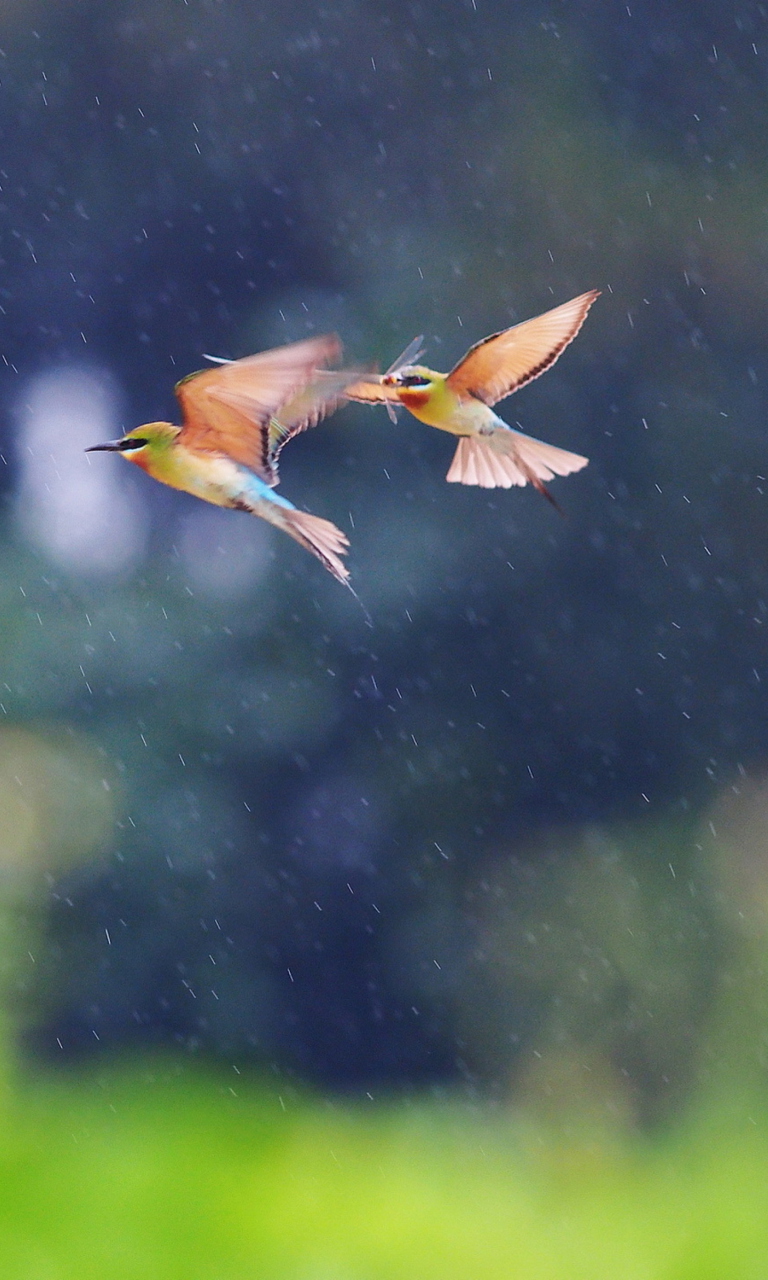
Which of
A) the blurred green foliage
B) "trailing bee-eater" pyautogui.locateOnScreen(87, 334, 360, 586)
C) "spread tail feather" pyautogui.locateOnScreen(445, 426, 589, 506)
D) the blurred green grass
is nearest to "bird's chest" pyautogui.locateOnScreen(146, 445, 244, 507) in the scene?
"trailing bee-eater" pyautogui.locateOnScreen(87, 334, 360, 586)

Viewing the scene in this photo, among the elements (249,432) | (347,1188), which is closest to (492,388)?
(249,432)

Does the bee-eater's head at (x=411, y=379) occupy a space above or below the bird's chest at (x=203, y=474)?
above

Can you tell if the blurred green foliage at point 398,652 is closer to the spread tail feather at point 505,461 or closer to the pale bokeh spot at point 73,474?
the pale bokeh spot at point 73,474

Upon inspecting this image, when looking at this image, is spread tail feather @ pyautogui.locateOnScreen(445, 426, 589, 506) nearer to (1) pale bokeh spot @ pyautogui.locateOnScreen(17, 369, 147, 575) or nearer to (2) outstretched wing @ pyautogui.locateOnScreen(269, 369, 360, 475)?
(2) outstretched wing @ pyautogui.locateOnScreen(269, 369, 360, 475)

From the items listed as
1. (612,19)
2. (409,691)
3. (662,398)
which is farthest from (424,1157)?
(612,19)

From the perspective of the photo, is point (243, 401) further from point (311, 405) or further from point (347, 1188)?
point (347, 1188)

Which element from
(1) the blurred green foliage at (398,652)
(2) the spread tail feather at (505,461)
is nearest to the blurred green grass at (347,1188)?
(1) the blurred green foliage at (398,652)

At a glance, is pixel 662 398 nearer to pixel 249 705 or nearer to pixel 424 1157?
pixel 249 705
